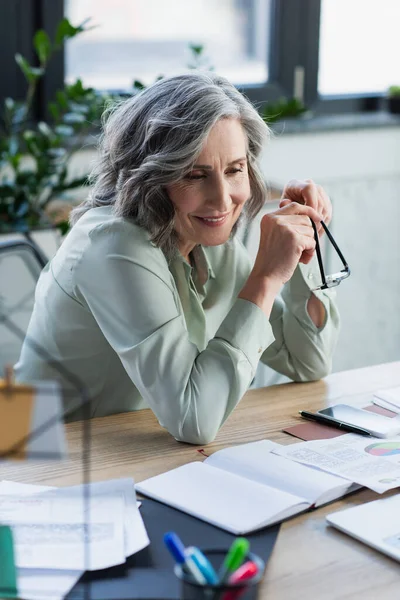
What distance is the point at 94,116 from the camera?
102 inches

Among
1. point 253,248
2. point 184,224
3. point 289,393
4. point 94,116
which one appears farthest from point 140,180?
point 94,116

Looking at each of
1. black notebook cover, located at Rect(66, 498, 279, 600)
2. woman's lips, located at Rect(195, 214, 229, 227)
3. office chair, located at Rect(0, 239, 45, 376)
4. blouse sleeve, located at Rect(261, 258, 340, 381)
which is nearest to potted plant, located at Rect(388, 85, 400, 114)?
blouse sleeve, located at Rect(261, 258, 340, 381)

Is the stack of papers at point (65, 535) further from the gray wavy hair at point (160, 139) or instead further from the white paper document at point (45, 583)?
the gray wavy hair at point (160, 139)

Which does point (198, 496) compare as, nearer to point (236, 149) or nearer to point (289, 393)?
point (289, 393)

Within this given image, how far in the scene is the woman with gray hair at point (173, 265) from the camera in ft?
4.71

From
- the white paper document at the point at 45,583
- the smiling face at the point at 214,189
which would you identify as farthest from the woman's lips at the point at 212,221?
the white paper document at the point at 45,583

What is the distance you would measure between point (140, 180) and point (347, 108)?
2358mm

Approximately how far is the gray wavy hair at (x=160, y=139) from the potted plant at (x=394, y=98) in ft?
7.17

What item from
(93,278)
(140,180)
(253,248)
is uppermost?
(140,180)

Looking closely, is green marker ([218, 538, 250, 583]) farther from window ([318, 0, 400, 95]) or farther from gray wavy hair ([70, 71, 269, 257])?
window ([318, 0, 400, 95])

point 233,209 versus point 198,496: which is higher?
point 233,209

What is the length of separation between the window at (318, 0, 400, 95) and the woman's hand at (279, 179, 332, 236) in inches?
78.8

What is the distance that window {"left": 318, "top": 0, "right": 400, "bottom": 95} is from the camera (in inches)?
141

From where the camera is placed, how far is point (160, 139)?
153cm
